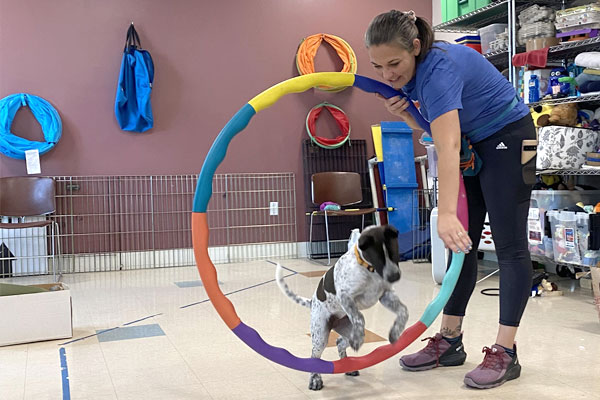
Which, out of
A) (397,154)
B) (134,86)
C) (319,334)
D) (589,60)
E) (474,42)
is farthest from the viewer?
(397,154)

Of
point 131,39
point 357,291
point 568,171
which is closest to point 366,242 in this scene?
point 357,291

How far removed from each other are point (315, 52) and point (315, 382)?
4.43 m

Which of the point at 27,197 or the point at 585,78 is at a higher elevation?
the point at 585,78

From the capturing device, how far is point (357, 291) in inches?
68.4

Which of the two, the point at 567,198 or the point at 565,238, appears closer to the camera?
the point at 565,238

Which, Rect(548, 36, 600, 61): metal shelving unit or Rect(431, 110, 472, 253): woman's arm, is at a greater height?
Rect(548, 36, 600, 61): metal shelving unit

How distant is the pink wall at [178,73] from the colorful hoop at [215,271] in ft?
12.5

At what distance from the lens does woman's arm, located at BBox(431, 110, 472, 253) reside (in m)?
1.67

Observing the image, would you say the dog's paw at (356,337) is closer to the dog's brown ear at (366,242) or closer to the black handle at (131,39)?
the dog's brown ear at (366,242)

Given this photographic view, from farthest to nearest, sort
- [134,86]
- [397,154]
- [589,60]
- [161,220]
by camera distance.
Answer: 1. [397,154]
2. [161,220]
3. [134,86]
4. [589,60]

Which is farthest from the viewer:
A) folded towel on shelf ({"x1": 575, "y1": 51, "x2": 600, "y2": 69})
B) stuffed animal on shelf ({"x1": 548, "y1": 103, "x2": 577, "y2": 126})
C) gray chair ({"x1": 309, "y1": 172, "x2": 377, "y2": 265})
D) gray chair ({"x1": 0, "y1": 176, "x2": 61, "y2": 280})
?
gray chair ({"x1": 309, "y1": 172, "x2": 377, "y2": 265})

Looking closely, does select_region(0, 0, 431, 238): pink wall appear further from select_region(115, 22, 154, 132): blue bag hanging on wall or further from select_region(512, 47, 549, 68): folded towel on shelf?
select_region(512, 47, 549, 68): folded towel on shelf

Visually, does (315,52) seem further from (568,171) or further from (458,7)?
(568,171)

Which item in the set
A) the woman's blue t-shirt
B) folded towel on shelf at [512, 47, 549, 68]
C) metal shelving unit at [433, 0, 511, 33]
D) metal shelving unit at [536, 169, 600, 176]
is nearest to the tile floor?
metal shelving unit at [536, 169, 600, 176]
